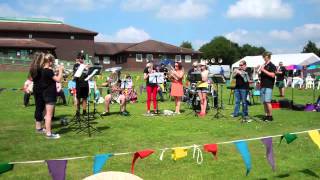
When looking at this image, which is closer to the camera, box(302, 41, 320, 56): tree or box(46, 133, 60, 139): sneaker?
box(46, 133, 60, 139): sneaker

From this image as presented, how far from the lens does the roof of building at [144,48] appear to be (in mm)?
74500

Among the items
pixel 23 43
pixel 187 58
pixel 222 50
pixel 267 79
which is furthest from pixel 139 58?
pixel 267 79

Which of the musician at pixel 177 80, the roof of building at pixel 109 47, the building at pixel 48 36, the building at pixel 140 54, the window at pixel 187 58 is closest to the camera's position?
the musician at pixel 177 80

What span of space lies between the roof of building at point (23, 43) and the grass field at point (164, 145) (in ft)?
164

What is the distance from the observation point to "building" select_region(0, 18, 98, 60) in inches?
2588

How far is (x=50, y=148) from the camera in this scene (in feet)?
28.6

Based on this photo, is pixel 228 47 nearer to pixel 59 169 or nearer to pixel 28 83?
pixel 28 83

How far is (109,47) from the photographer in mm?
80500

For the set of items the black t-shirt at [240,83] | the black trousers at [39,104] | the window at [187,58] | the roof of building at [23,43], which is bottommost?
the black trousers at [39,104]

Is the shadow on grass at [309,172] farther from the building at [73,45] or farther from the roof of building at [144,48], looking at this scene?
the roof of building at [144,48]

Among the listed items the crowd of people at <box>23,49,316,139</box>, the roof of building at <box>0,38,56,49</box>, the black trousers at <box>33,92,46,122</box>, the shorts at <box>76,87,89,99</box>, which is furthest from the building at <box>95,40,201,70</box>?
the black trousers at <box>33,92,46,122</box>

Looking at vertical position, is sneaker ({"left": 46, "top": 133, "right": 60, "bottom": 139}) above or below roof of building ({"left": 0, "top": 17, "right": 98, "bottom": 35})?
below

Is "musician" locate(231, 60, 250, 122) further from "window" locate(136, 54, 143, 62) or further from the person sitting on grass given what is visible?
"window" locate(136, 54, 143, 62)

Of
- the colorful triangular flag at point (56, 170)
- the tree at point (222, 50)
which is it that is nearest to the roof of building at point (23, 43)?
the tree at point (222, 50)
